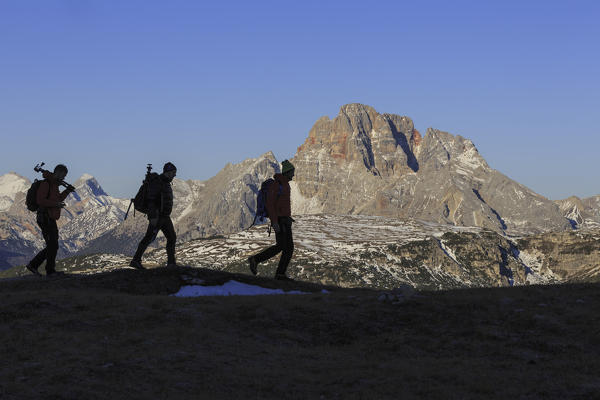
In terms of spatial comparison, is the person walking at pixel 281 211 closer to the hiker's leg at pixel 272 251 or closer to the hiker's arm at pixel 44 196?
the hiker's leg at pixel 272 251

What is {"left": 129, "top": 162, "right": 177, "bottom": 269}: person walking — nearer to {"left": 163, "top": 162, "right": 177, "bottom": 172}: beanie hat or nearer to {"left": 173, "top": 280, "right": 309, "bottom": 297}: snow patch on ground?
{"left": 163, "top": 162, "right": 177, "bottom": 172}: beanie hat

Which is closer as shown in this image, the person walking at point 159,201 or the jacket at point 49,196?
the jacket at point 49,196

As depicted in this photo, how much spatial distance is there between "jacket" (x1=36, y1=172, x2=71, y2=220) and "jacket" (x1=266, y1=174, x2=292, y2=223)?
334 inches

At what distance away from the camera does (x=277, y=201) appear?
28891 mm

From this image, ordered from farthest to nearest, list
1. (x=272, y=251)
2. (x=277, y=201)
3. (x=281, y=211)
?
(x=272, y=251) → (x=281, y=211) → (x=277, y=201)

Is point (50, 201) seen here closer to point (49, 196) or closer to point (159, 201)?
point (49, 196)

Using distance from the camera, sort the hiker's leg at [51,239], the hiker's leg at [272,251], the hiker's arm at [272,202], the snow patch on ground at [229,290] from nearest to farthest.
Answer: the snow patch on ground at [229,290]
the hiker's arm at [272,202]
the hiker's leg at [272,251]
the hiker's leg at [51,239]

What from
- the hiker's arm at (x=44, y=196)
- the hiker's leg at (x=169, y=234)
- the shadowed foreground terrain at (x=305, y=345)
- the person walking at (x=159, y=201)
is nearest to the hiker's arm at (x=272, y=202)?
the person walking at (x=159, y=201)

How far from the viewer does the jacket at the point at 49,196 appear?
29.0 meters

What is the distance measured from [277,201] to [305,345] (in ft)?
39.2

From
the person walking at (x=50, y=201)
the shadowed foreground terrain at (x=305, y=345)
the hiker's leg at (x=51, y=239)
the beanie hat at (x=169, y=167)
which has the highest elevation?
the beanie hat at (x=169, y=167)

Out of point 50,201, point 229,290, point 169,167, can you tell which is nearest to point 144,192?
point 169,167

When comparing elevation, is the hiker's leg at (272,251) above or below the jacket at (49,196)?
below

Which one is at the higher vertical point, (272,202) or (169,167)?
(169,167)
